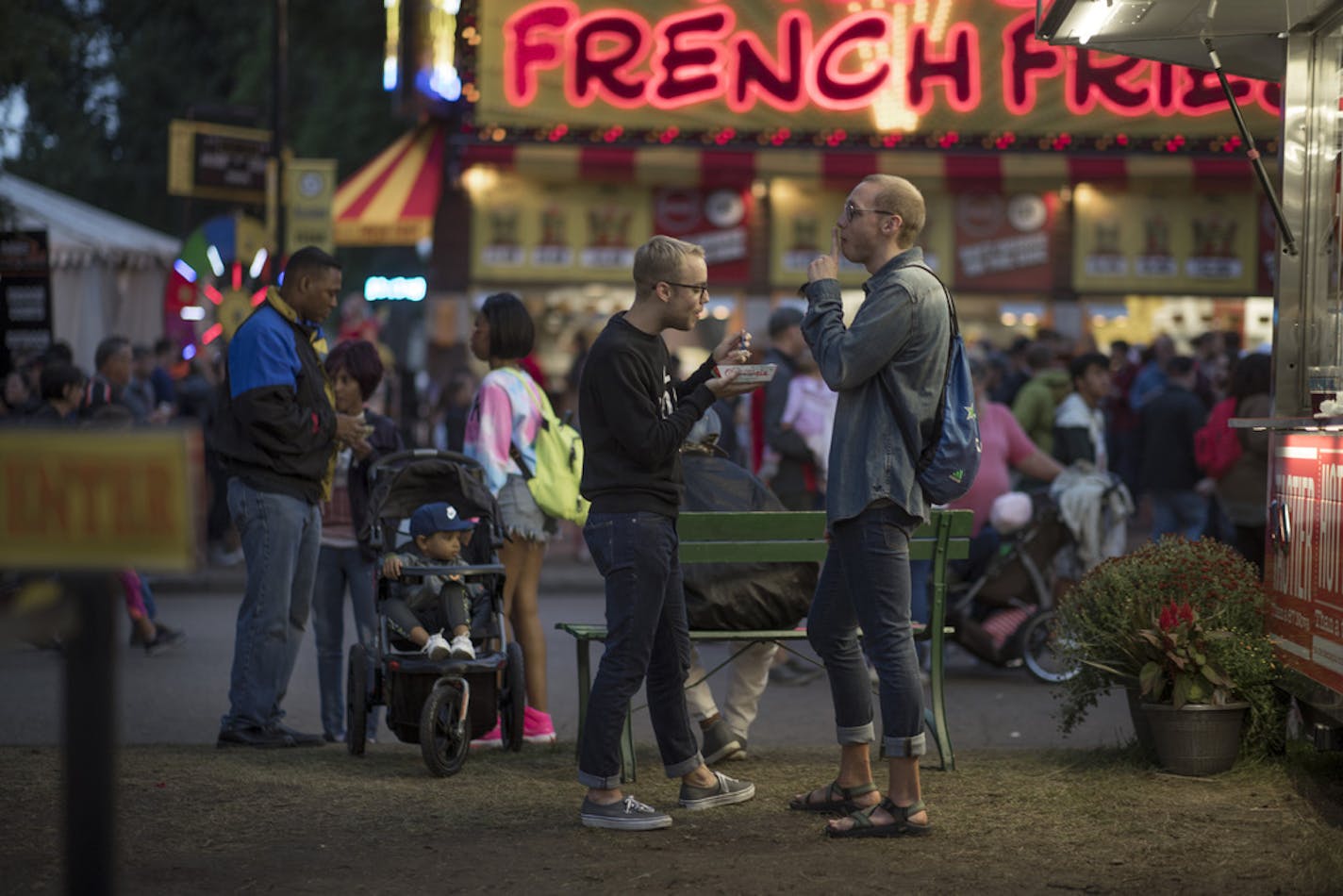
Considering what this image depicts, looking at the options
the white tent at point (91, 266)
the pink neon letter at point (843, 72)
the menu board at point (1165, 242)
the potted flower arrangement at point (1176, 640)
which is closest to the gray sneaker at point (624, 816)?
the potted flower arrangement at point (1176, 640)

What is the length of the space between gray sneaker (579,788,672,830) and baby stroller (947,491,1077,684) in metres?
5.41

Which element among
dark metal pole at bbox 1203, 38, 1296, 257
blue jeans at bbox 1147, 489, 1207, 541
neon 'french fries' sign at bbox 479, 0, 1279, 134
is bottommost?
blue jeans at bbox 1147, 489, 1207, 541

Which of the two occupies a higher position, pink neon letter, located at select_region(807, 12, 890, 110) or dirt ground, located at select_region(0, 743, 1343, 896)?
pink neon letter, located at select_region(807, 12, 890, 110)

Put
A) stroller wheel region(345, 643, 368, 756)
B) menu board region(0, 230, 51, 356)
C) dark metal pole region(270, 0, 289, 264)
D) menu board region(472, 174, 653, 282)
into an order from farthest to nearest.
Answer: menu board region(472, 174, 653, 282) → dark metal pole region(270, 0, 289, 264) → menu board region(0, 230, 51, 356) → stroller wheel region(345, 643, 368, 756)

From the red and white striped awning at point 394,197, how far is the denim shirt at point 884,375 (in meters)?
16.3

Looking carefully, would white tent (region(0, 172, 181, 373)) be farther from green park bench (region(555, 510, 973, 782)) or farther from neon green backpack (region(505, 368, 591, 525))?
green park bench (region(555, 510, 973, 782))

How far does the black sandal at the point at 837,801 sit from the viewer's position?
6.48 metres

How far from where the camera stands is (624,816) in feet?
20.7

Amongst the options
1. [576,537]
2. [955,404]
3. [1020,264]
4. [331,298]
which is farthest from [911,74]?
[955,404]

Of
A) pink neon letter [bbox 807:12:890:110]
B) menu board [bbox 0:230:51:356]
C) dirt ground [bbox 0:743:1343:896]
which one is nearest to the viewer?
dirt ground [bbox 0:743:1343:896]

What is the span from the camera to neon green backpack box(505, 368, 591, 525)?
848 cm

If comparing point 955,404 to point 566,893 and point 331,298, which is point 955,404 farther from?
point 331,298

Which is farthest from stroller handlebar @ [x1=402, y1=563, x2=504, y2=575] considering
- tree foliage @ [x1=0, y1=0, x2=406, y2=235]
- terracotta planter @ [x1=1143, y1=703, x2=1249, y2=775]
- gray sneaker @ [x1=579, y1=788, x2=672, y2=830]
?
tree foliage @ [x1=0, y1=0, x2=406, y2=235]

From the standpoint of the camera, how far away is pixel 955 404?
6.21 m
